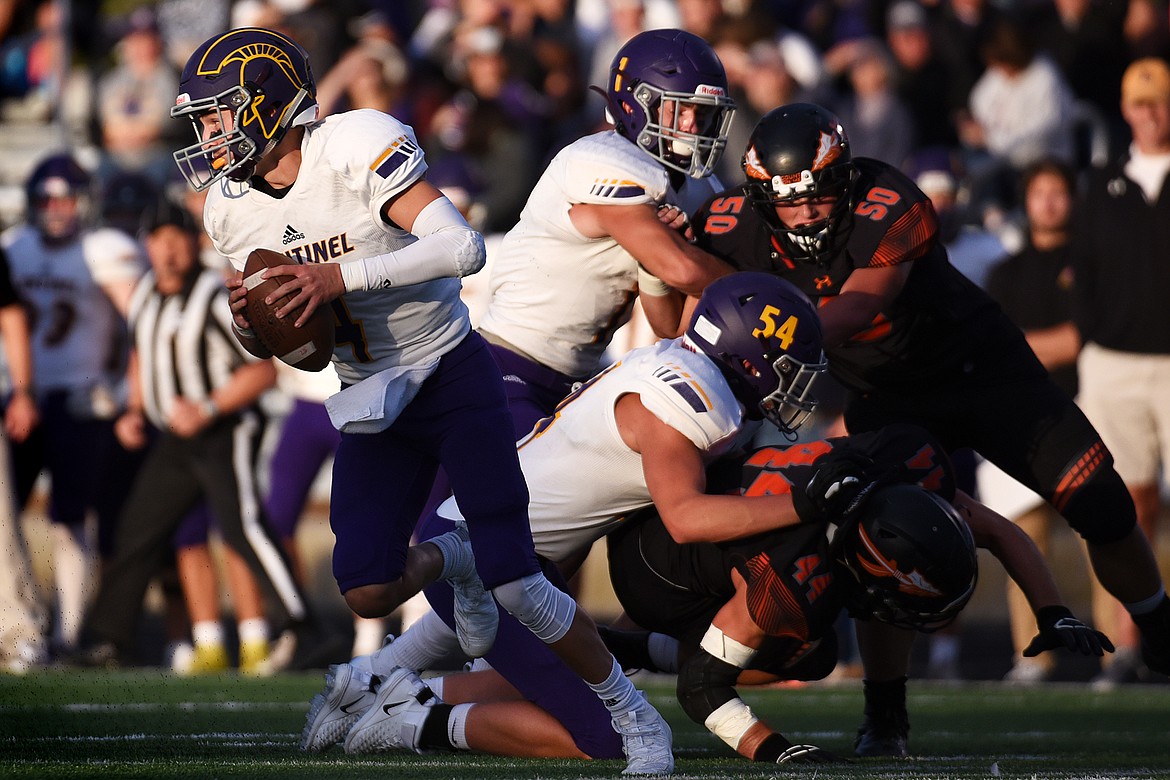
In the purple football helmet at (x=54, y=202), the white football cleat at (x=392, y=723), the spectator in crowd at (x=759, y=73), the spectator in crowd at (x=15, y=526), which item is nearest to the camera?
the white football cleat at (x=392, y=723)

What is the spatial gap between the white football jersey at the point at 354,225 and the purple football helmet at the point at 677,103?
1.03 metres

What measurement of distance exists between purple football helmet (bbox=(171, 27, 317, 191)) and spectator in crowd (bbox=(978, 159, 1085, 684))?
4.46 metres

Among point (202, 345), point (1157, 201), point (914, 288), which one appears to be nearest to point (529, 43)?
point (202, 345)

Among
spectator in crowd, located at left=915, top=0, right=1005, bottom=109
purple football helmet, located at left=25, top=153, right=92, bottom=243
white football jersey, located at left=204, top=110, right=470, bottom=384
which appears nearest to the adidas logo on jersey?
white football jersey, located at left=204, top=110, right=470, bottom=384

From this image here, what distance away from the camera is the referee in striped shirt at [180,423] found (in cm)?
805

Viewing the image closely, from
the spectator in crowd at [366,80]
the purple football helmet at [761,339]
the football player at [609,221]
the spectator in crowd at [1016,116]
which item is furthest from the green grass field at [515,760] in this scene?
the spectator in crowd at [366,80]

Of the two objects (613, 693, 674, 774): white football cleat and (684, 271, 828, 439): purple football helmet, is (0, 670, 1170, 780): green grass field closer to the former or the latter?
(613, 693, 674, 774): white football cleat

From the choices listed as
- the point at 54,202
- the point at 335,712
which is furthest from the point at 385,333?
the point at 54,202

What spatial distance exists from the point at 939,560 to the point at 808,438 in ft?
12.1

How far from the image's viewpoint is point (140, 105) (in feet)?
36.7

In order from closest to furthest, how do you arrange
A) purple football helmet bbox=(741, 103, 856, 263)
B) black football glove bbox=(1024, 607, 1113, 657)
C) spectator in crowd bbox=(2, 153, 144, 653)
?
black football glove bbox=(1024, 607, 1113, 657)
purple football helmet bbox=(741, 103, 856, 263)
spectator in crowd bbox=(2, 153, 144, 653)

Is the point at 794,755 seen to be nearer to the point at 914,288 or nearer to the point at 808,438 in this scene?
the point at 914,288

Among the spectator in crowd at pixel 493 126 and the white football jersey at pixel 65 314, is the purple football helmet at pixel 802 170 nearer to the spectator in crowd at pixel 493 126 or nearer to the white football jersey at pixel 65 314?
the white football jersey at pixel 65 314

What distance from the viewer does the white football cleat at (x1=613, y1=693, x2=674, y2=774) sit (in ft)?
13.9
